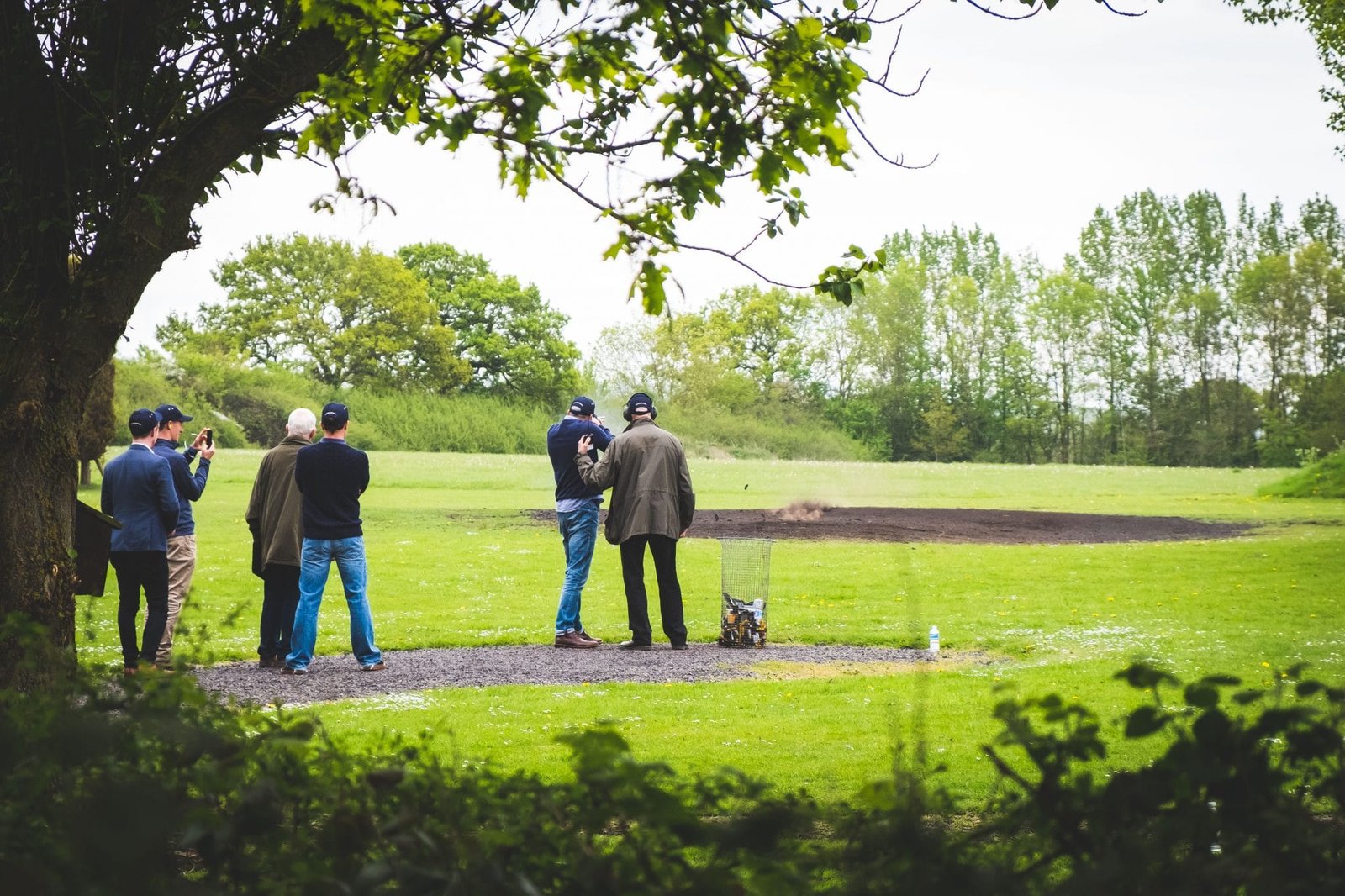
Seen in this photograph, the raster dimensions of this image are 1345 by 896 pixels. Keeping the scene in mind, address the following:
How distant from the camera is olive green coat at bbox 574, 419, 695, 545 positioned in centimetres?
1340

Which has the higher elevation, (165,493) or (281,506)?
(165,493)

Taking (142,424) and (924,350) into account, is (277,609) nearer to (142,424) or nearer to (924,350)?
(142,424)

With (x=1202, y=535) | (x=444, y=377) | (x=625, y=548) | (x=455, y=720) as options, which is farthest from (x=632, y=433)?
(x=444, y=377)

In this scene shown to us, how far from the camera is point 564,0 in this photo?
621cm

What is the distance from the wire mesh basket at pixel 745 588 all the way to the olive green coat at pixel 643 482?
70 cm

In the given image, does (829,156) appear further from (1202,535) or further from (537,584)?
(1202,535)

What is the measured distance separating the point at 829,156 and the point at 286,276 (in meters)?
74.5

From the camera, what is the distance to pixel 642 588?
44.9 ft

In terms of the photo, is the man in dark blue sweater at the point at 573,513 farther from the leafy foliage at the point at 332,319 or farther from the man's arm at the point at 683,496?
the leafy foliage at the point at 332,319

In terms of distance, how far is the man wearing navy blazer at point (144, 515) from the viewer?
10766 mm

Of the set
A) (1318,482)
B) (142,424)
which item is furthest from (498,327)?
(142,424)

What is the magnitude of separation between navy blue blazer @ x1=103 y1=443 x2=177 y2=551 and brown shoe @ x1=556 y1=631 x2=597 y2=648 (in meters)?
4.31

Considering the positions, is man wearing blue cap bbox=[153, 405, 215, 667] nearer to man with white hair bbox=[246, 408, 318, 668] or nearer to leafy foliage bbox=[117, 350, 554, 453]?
man with white hair bbox=[246, 408, 318, 668]

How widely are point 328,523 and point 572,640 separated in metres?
3.30
